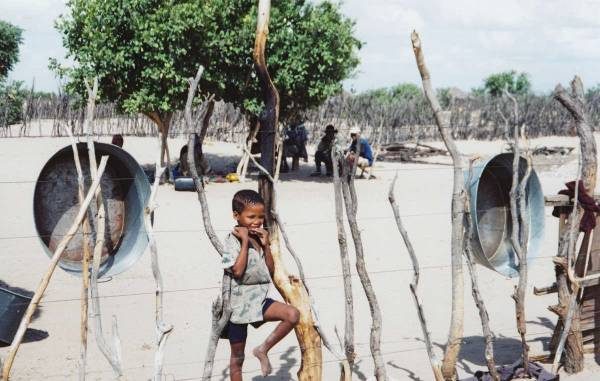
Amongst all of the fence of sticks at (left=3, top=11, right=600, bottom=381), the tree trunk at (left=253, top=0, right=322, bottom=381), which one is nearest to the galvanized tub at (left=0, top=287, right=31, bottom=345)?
the fence of sticks at (left=3, top=11, right=600, bottom=381)

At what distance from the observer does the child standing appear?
11.1ft

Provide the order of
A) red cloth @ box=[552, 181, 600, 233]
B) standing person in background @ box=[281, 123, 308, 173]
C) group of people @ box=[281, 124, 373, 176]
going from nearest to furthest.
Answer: red cloth @ box=[552, 181, 600, 233] → group of people @ box=[281, 124, 373, 176] → standing person in background @ box=[281, 123, 308, 173]

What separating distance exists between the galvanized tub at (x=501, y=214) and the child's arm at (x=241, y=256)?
6.62 feet

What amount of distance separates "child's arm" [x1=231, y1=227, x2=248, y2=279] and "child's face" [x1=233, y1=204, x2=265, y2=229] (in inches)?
1.8

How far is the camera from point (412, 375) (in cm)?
486

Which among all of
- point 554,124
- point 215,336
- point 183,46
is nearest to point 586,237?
point 215,336

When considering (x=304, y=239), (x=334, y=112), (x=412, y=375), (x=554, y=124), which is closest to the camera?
(x=412, y=375)

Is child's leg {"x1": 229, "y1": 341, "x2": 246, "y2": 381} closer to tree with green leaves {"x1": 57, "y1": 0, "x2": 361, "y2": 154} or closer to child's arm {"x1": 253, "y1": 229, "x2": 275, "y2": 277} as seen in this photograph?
child's arm {"x1": 253, "y1": 229, "x2": 275, "y2": 277}

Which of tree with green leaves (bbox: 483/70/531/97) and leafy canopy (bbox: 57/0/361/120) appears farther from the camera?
tree with green leaves (bbox: 483/70/531/97)

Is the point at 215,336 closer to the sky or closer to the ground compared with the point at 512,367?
closer to the sky

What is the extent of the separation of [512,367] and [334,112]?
1832cm

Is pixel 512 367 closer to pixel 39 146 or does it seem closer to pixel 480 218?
pixel 480 218

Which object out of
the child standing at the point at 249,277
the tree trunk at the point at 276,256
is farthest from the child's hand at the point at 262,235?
the tree trunk at the point at 276,256

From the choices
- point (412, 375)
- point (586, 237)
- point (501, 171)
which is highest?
point (501, 171)
